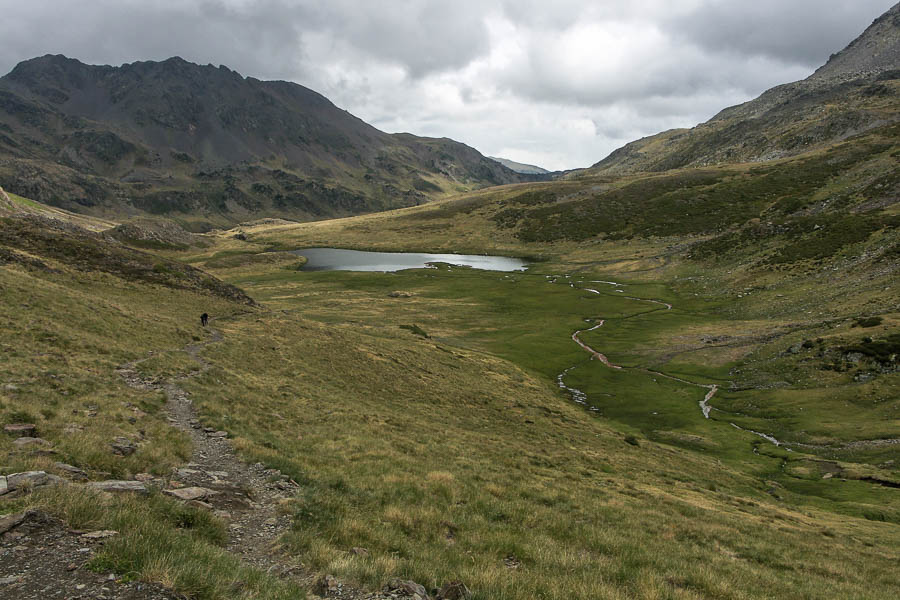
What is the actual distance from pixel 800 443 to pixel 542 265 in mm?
131337

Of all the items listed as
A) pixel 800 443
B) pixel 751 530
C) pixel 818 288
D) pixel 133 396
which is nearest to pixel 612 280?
pixel 818 288

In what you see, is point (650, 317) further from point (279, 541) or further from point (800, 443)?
point (279, 541)

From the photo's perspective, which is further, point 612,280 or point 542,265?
point 542,265

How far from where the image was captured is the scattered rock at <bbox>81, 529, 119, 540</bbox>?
7508 millimetres

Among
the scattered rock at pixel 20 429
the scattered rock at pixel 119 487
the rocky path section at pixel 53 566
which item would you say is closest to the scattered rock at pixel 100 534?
the rocky path section at pixel 53 566

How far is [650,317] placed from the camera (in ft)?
280

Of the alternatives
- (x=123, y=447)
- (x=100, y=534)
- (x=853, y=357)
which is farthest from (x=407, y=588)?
(x=853, y=357)

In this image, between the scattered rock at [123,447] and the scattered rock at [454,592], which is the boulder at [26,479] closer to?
the scattered rock at [123,447]

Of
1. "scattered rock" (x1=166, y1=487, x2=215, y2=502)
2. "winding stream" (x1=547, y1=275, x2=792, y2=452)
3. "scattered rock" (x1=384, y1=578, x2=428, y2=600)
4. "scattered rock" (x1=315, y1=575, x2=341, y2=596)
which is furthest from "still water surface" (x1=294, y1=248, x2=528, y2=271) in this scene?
"scattered rock" (x1=315, y1=575, x2=341, y2=596)

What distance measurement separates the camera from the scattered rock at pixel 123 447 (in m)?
13.5

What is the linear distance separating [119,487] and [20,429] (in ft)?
20.6

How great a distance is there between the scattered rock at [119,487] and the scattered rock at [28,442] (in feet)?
11.9

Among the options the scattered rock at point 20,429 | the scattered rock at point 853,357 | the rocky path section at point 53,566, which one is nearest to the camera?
the rocky path section at point 53,566

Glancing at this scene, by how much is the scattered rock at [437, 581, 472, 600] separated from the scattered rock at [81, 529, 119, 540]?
596cm
